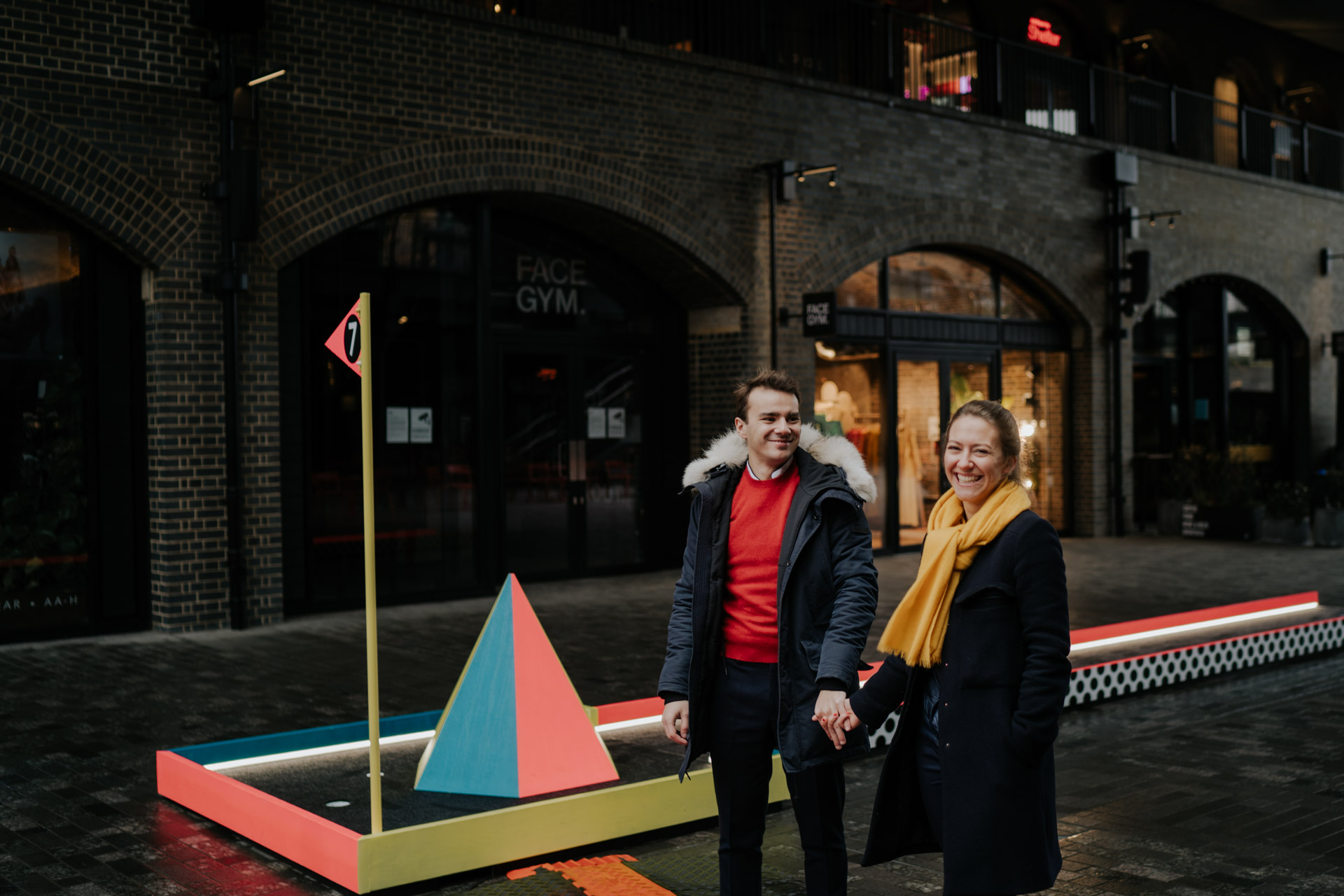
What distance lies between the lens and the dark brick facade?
28.9ft

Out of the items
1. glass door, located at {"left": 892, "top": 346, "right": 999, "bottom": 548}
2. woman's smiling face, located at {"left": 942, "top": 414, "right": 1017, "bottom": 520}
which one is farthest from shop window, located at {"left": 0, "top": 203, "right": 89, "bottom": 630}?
glass door, located at {"left": 892, "top": 346, "right": 999, "bottom": 548}

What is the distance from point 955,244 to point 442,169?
268 inches

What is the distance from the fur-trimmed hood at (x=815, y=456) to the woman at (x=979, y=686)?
0.35 meters

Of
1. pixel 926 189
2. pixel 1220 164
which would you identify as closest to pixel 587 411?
pixel 926 189

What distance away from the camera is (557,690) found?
5.07 metres

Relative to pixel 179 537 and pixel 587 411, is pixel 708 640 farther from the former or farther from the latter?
pixel 587 411

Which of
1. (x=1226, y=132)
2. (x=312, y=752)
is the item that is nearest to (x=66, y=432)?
(x=312, y=752)

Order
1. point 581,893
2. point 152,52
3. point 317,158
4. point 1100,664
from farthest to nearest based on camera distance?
point 317,158, point 152,52, point 1100,664, point 581,893

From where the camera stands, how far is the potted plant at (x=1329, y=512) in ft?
50.0

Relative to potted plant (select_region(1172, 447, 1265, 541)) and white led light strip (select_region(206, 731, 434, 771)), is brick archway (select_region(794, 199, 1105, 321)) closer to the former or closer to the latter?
potted plant (select_region(1172, 447, 1265, 541))

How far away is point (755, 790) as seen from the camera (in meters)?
3.42

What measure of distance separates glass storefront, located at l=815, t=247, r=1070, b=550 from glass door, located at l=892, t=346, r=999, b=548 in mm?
12

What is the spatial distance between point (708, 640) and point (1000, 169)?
12.8 metres

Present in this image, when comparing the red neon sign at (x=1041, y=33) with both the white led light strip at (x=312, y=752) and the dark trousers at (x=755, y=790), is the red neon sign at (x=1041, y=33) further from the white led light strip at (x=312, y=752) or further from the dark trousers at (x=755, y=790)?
the dark trousers at (x=755, y=790)
